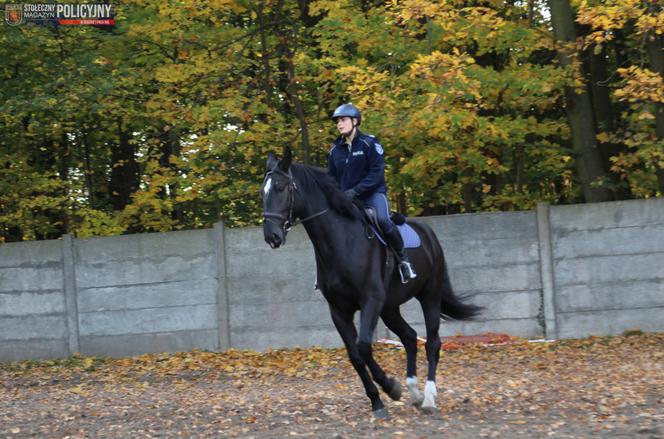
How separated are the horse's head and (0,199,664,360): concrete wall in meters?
5.96

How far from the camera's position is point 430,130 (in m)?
14.5

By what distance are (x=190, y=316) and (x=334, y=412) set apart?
6.61 meters

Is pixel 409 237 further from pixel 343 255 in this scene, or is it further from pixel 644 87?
pixel 644 87

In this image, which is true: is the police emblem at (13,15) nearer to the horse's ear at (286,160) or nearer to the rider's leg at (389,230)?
the rider's leg at (389,230)

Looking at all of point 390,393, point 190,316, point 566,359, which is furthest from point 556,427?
point 190,316

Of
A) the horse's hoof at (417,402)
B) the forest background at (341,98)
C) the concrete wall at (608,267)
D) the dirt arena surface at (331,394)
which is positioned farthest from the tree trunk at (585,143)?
the horse's hoof at (417,402)

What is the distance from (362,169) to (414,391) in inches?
84.0

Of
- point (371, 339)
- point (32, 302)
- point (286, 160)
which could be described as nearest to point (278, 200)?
point (286, 160)

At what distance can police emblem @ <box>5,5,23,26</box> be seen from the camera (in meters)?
17.6

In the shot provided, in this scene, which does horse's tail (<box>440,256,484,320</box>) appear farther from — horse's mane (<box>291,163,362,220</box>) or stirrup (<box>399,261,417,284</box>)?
horse's mane (<box>291,163,362,220</box>)

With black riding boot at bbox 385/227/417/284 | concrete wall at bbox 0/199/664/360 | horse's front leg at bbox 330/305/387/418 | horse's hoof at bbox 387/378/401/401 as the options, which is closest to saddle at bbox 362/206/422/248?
black riding boot at bbox 385/227/417/284

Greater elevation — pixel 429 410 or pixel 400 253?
pixel 400 253

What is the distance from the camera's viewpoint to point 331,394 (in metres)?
10.5

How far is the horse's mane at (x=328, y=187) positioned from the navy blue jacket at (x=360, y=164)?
27cm
